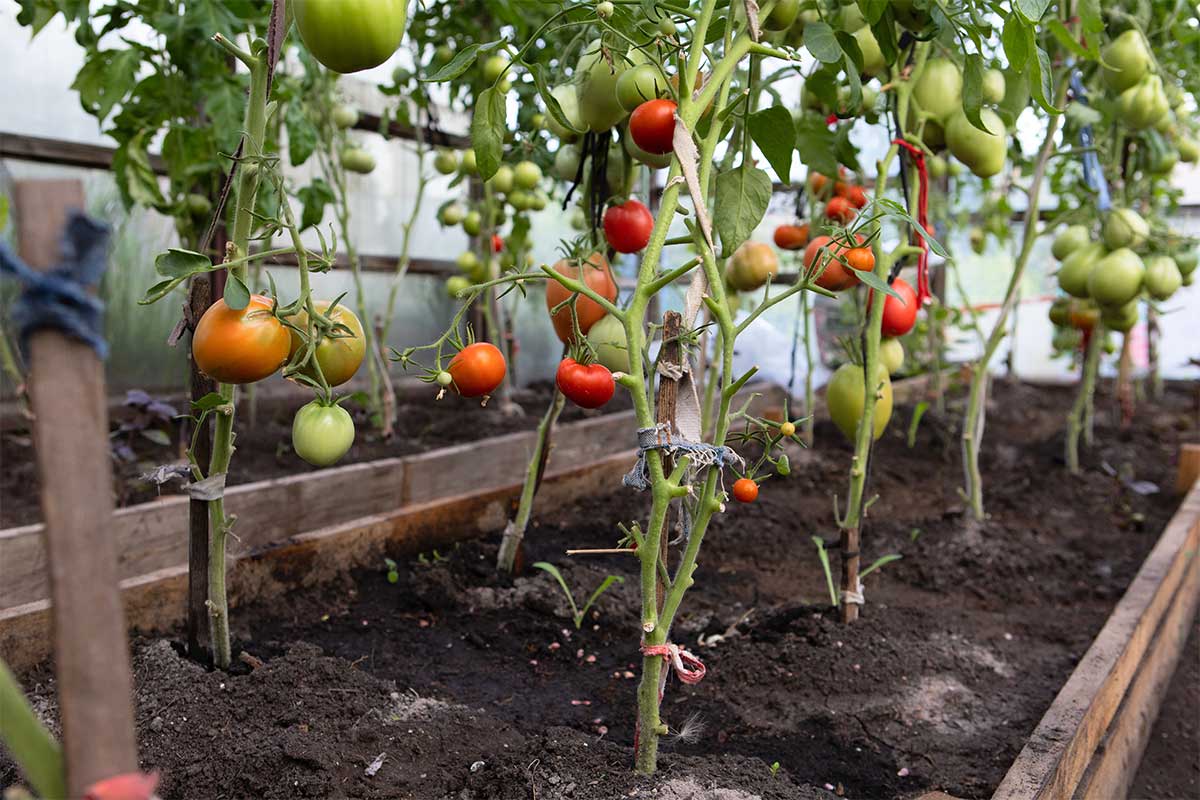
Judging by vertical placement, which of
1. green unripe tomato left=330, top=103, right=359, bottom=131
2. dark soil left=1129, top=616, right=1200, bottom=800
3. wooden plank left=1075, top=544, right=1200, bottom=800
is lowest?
dark soil left=1129, top=616, right=1200, bottom=800

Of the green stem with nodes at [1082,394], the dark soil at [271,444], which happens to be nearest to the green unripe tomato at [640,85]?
the dark soil at [271,444]

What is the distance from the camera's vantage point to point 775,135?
1053 millimetres

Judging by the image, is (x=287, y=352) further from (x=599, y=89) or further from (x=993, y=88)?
(x=993, y=88)

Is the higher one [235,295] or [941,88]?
[941,88]

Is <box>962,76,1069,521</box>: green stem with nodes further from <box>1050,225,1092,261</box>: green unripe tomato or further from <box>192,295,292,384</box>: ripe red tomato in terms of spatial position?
<box>192,295,292,384</box>: ripe red tomato

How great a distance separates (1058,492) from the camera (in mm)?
2852

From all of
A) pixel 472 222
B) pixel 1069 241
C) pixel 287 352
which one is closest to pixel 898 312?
pixel 287 352

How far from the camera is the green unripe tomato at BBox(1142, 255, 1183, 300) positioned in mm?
2310

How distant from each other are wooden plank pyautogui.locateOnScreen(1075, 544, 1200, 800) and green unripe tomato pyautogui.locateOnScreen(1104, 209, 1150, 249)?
32.4 inches

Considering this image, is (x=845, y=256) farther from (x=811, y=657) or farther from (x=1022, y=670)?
(x=1022, y=670)

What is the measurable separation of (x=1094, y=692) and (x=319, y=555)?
130 cm

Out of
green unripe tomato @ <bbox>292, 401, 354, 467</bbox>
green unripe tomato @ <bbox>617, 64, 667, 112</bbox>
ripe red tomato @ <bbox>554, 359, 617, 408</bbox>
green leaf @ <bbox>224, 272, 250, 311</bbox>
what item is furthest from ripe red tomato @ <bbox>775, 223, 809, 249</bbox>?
green leaf @ <bbox>224, 272, 250, 311</bbox>

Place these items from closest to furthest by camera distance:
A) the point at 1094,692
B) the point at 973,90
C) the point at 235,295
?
the point at 235,295, the point at 973,90, the point at 1094,692

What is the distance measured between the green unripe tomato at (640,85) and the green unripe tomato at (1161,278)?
6.04ft
